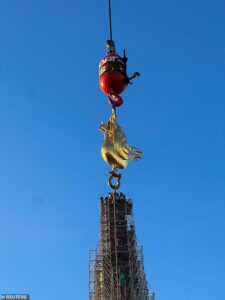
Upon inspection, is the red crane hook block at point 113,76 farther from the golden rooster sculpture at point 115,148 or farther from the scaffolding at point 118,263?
the scaffolding at point 118,263

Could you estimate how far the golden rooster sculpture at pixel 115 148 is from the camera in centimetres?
599

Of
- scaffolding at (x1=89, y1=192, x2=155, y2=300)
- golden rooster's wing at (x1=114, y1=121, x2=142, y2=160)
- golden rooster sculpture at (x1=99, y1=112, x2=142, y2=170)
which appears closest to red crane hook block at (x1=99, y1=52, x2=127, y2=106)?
golden rooster sculpture at (x1=99, y1=112, x2=142, y2=170)

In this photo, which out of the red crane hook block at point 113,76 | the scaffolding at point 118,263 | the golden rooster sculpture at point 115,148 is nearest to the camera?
the golden rooster sculpture at point 115,148

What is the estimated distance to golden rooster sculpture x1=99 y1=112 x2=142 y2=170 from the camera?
599cm

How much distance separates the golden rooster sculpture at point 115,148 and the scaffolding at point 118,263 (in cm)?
3577

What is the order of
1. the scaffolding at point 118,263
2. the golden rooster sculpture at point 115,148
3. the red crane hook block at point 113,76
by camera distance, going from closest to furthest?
the golden rooster sculpture at point 115,148 < the red crane hook block at point 113,76 < the scaffolding at point 118,263

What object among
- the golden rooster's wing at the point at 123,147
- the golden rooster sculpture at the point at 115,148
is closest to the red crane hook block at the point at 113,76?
the golden rooster sculpture at the point at 115,148

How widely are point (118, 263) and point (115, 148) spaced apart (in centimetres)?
4071

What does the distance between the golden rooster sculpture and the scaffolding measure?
1408 inches

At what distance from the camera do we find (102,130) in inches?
247

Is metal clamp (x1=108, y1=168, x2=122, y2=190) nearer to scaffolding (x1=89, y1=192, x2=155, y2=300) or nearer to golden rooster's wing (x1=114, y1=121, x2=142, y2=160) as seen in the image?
golden rooster's wing (x1=114, y1=121, x2=142, y2=160)

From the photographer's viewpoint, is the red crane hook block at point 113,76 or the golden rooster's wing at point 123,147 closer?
the golden rooster's wing at point 123,147

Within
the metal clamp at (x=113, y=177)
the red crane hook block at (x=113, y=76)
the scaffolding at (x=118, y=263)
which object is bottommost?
the metal clamp at (x=113, y=177)

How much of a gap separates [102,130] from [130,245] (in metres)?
41.1
